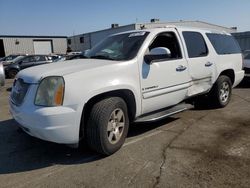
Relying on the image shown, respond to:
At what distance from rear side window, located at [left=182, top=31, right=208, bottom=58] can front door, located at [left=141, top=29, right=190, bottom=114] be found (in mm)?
313

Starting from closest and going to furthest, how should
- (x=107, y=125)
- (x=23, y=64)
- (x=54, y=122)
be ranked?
(x=54, y=122) < (x=107, y=125) < (x=23, y=64)

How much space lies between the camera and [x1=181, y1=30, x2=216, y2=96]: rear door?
5.51m

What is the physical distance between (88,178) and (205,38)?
165 inches

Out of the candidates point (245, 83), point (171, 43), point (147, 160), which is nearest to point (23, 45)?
point (245, 83)

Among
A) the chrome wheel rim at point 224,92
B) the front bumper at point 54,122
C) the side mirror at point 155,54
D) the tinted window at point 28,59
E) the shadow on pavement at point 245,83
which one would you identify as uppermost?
the side mirror at point 155,54

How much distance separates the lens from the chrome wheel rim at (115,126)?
4.05 m

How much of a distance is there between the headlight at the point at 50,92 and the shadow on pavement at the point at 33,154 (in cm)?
92

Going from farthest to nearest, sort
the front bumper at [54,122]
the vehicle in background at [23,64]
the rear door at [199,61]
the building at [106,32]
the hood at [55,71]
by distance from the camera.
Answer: the building at [106,32], the vehicle in background at [23,64], the rear door at [199,61], the hood at [55,71], the front bumper at [54,122]

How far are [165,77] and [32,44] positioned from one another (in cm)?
4077

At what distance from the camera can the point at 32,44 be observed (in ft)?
139

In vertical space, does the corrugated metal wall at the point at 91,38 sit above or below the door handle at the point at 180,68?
above

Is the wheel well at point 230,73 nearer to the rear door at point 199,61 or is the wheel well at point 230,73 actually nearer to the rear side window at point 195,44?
the rear door at point 199,61

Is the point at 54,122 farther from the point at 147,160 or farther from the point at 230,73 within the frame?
the point at 230,73

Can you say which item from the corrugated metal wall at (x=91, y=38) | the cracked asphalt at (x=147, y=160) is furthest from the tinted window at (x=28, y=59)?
the corrugated metal wall at (x=91, y=38)
